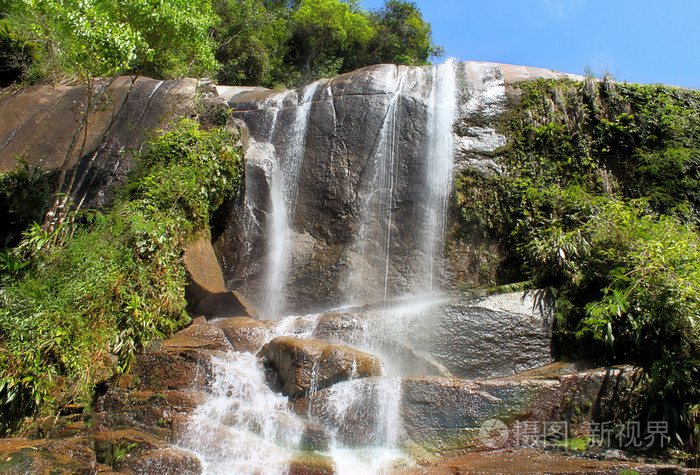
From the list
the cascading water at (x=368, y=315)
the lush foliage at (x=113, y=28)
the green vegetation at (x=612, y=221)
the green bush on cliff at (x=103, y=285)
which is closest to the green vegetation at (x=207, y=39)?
the lush foliage at (x=113, y=28)

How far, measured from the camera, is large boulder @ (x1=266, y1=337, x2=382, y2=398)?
5418 mm

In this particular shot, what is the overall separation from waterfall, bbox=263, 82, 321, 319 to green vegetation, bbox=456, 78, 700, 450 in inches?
131

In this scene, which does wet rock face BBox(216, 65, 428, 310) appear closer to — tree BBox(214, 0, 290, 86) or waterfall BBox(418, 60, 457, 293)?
waterfall BBox(418, 60, 457, 293)

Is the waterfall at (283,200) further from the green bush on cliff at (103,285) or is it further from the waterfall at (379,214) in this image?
the green bush on cliff at (103,285)

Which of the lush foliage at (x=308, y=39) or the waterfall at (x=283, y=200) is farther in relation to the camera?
the lush foliage at (x=308, y=39)

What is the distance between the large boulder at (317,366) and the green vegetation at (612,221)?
2.69 metres

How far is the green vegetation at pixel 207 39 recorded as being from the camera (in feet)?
24.6

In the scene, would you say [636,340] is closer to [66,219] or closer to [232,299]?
[232,299]

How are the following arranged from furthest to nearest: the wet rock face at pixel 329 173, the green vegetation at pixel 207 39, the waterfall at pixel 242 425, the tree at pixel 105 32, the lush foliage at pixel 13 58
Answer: the lush foliage at pixel 13 58 → the wet rock face at pixel 329 173 → the green vegetation at pixel 207 39 → the tree at pixel 105 32 → the waterfall at pixel 242 425

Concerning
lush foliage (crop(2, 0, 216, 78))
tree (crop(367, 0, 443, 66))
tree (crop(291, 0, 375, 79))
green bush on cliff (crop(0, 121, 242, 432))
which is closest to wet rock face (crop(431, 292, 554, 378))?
green bush on cliff (crop(0, 121, 242, 432))

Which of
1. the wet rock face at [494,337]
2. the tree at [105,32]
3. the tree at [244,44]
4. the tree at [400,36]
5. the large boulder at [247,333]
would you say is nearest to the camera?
the wet rock face at [494,337]

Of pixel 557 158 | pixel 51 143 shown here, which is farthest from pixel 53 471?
pixel 557 158

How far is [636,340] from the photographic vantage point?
18.0ft

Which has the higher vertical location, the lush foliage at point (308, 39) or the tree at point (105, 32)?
the lush foliage at point (308, 39)
